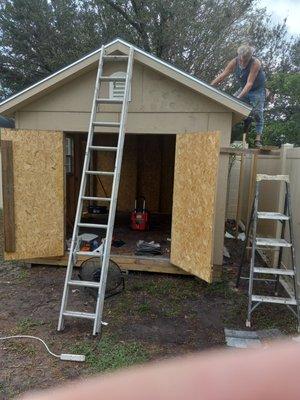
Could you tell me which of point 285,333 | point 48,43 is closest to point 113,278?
point 285,333

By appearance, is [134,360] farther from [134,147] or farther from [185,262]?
[134,147]

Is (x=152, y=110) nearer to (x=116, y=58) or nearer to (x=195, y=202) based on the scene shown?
(x=116, y=58)

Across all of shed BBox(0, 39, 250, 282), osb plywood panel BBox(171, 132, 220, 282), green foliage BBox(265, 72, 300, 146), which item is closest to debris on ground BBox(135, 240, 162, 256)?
shed BBox(0, 39, 250, 282)

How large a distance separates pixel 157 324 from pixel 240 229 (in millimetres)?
6336

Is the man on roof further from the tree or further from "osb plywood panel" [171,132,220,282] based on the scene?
the tree

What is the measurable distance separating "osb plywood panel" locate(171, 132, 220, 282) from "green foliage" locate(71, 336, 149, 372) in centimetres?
170

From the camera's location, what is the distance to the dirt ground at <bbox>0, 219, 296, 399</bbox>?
3777mm

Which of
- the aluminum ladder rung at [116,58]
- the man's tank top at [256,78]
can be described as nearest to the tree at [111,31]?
the man's tank top at [256,78]

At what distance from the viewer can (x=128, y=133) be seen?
6.27 meters

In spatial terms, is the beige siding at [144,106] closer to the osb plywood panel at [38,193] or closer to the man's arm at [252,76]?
the osb plywood panel at [38,193]

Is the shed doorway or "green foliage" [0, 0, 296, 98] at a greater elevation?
"green foliage" [0, 0, 296, 98]

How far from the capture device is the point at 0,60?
15648 mm

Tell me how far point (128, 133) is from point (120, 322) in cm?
316

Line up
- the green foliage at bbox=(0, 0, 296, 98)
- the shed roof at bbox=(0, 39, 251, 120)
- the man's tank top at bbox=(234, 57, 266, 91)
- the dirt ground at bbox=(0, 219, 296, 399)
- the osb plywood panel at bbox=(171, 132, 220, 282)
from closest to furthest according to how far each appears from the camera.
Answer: the dirt ground at bbox=(0, 219, 296, 399) < the osb plywood panel at bbox=(171, 132, 220, 282) < the shed roof at bbox=(0, 39, 251, 120) < the man's tank top at bbox=(234, 57, 266, 91) < the green foliage at bbox=(0, 0, 296, 98)
